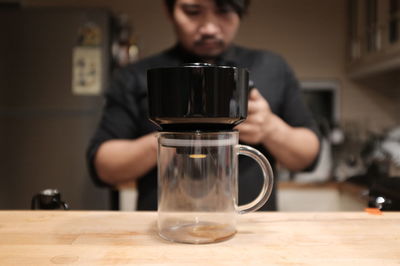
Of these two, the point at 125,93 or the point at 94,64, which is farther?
the point at 94,64

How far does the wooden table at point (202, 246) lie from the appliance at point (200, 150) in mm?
34

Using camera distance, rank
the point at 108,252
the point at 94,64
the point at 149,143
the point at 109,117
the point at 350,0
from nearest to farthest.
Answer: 1. the point at 108,252
2. the point at 149,143
3. the point at 109,117
4. the point at 94,64
5. the point at 350,0

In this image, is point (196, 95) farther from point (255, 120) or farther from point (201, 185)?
point (255, 120)

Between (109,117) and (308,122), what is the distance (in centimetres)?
53

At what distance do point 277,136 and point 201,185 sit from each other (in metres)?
0.47

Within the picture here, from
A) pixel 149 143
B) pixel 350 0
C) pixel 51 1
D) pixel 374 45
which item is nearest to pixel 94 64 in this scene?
pixel 51 1

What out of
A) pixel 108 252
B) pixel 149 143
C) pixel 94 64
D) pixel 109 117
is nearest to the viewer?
pixel 108 252

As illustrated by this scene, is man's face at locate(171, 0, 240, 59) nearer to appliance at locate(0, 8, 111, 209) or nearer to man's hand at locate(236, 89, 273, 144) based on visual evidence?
man's hand at locate(236, 89, 273, 144)

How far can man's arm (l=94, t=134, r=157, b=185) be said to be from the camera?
36.0 inches

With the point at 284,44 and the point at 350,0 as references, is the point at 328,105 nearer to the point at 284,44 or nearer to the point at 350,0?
the point at 284,44

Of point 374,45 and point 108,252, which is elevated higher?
point 374,45

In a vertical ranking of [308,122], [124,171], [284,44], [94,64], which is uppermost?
[284,44]

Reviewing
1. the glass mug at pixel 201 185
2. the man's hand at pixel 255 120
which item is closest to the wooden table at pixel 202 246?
the glass mug at pixel 201 185

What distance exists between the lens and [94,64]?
1978 millimetres
